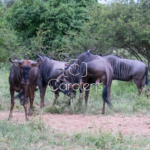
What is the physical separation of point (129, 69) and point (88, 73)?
2.50 meters

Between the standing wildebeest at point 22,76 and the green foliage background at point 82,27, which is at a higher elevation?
the green foliage background at point 82,27

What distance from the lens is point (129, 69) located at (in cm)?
950

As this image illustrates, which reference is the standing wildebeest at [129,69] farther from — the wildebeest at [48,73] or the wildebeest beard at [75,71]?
the wildebeest at [48,73]

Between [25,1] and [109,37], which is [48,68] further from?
[25,1]

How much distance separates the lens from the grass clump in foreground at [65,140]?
4203 mm

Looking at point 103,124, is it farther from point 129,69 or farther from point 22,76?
point 129,69

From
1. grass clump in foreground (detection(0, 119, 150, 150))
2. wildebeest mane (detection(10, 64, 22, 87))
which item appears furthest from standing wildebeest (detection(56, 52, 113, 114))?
grass clump in foreground (detection(0, 119, 150, 150))

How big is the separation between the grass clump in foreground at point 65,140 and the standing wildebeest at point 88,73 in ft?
8.81

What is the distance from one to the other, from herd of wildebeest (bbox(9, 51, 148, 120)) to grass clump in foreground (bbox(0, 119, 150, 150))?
1.46 metres

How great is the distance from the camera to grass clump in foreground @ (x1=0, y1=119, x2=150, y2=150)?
4.20 metres

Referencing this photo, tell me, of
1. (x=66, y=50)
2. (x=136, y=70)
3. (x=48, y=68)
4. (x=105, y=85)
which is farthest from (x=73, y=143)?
(x=66, y=50)

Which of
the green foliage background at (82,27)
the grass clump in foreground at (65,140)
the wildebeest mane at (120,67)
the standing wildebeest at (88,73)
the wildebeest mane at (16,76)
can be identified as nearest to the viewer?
the grass clump in foreground at (65,140)

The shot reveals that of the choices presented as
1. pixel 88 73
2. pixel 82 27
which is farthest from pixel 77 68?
pixel 82 27

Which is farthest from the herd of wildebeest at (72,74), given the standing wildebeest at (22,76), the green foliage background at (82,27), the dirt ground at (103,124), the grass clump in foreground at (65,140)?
the grass clump in foreground at (65,140)
